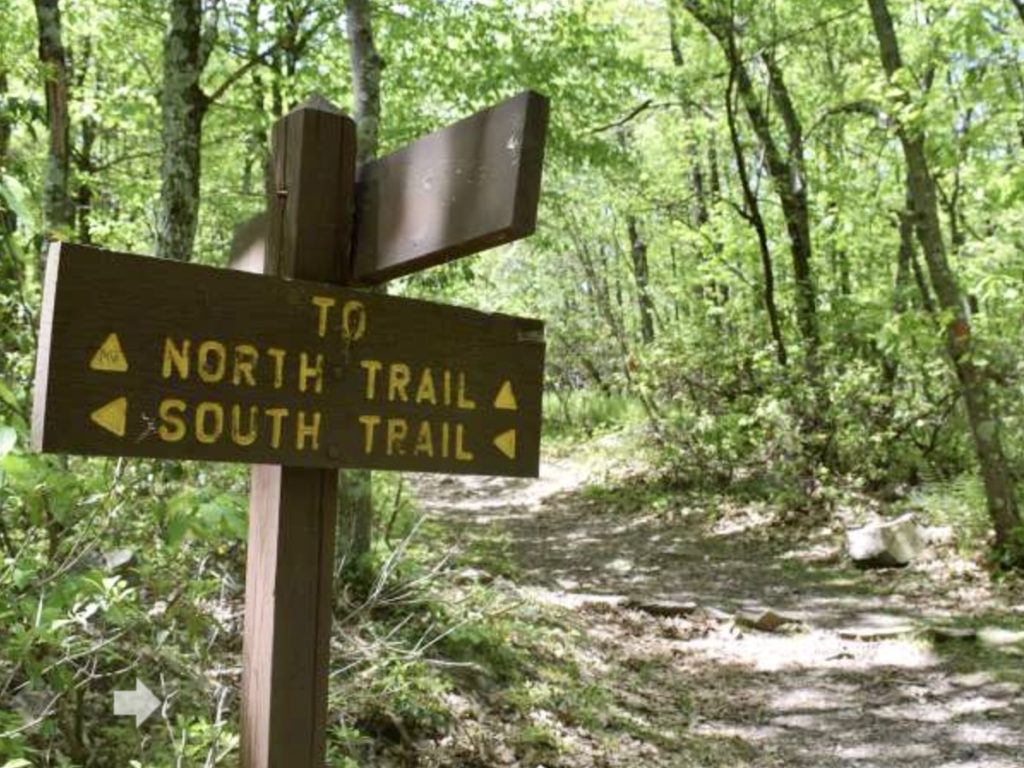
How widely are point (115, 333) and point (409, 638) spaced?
149 inches

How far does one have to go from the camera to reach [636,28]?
16578mm

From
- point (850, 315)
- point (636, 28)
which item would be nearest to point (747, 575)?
point (850, 315)

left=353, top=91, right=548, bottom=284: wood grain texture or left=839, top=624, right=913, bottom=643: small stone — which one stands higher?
left=353, top=91, right=548, bottom=284: wood grain texture

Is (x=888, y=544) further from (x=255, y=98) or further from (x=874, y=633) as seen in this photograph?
(x=255, y=98)

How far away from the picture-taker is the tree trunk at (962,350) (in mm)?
8789

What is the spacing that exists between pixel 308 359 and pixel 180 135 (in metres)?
4.84

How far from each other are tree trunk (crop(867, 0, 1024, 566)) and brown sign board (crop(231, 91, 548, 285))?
7700 mm

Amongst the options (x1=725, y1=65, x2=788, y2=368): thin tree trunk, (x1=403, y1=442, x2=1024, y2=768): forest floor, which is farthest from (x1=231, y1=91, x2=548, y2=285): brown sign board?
(x1=725, y1=65, x2=788, y2=368): thin tree trunk

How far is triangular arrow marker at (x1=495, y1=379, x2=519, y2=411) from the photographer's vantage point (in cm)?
226

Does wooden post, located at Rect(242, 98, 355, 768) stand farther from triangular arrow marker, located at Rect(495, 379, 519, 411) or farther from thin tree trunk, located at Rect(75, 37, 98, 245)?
thin tree trunk, located at Rect(75, 37, 98, 245)

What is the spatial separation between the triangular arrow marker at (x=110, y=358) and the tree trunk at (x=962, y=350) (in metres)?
8.33

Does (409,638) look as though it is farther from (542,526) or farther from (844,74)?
(844,74)

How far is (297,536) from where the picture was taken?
6.84 ft

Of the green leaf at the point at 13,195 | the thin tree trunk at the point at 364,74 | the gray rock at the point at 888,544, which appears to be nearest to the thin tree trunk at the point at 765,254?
the gray rock at the point at 888,544
